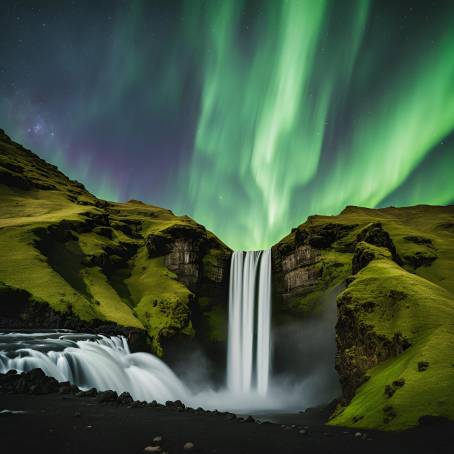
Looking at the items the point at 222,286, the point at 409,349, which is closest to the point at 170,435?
the point at 409,349

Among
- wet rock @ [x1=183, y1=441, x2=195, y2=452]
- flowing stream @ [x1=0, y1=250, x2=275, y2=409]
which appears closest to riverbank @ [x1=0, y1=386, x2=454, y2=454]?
wet rock @ [x1=183, y1=441, x2=195, y2=452]

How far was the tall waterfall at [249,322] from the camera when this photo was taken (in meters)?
82.5

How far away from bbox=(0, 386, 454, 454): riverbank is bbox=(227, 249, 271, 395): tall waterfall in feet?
201

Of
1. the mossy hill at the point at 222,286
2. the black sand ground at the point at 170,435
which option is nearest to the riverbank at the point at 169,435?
the black sand ground at the point at 170,435

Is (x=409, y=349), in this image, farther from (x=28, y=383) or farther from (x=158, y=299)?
(x=158, y=299)

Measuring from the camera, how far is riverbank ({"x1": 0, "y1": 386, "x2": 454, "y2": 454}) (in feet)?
51.4

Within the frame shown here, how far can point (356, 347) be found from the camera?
3894 centimetres

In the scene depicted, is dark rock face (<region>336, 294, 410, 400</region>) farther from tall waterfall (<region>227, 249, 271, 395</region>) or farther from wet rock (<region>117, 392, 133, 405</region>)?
tall waterfall (<region>227, 249, 271, 395</region>)

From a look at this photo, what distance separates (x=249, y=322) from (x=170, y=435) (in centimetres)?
7264

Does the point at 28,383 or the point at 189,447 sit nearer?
the point at 189,447

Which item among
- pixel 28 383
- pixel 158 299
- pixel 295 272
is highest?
pixel 295 272

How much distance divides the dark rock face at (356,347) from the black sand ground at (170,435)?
14.2 m

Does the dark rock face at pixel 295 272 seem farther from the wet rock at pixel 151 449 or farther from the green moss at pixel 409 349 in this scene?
the wet rock at pixel 151 449

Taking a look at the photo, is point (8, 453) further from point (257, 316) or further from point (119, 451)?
point (257, 316)
